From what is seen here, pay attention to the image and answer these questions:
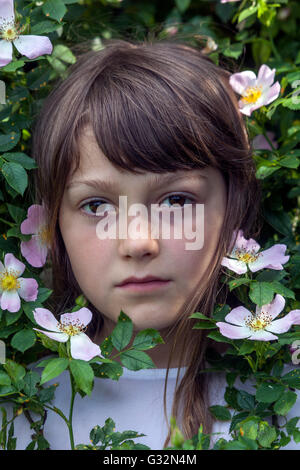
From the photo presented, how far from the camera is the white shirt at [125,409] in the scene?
1282 millimetres

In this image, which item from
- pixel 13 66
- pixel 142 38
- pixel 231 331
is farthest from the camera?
pixel 142 38

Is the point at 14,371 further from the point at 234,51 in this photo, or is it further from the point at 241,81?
the point at 234,51

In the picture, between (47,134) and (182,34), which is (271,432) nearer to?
(47,134)

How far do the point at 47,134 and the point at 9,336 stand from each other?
0.46 meters

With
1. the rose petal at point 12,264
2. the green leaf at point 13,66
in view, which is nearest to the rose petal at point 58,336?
the rose petal at point 12,264

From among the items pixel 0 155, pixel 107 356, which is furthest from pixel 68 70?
pixel 107 356

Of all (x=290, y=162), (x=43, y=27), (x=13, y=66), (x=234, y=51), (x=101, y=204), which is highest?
(x=234, y=51)

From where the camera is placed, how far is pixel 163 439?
1270 mm

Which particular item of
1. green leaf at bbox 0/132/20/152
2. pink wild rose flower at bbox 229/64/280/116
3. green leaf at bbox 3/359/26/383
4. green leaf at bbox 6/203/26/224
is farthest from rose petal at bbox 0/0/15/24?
green leaf at bbox 3/359/26/383

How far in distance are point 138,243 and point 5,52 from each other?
51cm

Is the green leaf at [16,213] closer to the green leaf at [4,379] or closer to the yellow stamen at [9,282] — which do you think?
the yellow stamen at [9,282]

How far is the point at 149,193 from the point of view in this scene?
124 centimetres

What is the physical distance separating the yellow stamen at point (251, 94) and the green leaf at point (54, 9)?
1.46 ft

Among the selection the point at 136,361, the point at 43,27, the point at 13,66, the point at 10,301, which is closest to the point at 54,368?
the point at 136,361
